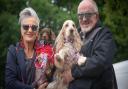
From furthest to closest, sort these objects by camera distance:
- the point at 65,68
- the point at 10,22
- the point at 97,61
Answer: the point at 10,22, the point at 65,68, the point at 97,61

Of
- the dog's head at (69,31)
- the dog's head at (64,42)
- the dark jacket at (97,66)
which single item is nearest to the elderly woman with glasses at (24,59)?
the dog's head at (64,42)

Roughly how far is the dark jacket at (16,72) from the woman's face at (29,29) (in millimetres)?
171

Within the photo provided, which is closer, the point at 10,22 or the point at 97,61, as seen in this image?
the point at 97,61

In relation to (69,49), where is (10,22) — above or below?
below

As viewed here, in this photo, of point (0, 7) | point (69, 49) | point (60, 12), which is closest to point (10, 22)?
point (0, 7)

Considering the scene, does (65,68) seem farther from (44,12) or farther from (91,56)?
(44,12)

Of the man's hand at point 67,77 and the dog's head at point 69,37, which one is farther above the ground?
the dog's head at point 69,37

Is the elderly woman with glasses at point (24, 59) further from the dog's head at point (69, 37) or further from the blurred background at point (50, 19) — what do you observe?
the blurred background at point (50, 19)

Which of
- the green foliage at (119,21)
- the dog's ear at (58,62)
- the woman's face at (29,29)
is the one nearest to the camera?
the dog's ear at (58,62)

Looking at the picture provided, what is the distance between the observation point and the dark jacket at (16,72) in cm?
557

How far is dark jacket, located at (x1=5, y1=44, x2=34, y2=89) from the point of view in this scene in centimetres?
557

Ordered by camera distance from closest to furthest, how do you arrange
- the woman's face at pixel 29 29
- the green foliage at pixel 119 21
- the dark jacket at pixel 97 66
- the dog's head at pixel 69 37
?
the dark jacket at pixel 97 66 < the woman's face at pixel 29 29 < the dog's head at pixel 69 37 < the green foliage at pixel 119 21

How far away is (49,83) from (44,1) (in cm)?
1255

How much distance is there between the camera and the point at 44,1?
18.0m
